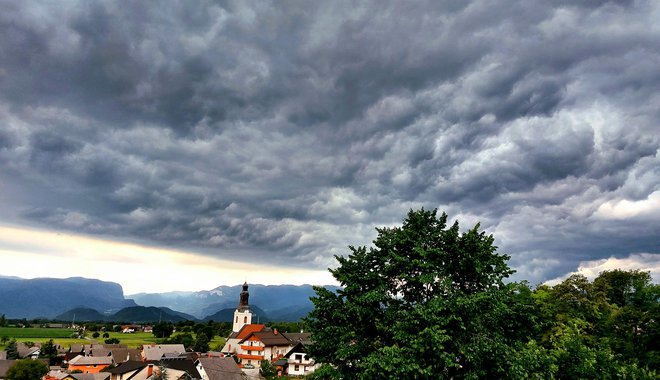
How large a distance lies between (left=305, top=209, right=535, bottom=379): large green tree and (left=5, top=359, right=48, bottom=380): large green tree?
8376 cm

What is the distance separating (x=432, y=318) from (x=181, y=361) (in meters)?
75.5

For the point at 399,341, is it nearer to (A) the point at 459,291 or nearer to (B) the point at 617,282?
(A) the point at 459,291

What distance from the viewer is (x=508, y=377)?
20469 millimetres

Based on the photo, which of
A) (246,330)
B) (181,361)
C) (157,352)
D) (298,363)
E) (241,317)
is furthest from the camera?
(241,317)

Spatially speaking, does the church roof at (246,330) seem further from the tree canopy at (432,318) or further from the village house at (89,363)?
the tree canopy at (432,318)

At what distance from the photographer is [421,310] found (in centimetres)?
2072

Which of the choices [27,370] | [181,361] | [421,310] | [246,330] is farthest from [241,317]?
[421,310]

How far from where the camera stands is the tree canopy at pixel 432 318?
20406 mm

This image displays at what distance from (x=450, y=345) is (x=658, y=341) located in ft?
87.2

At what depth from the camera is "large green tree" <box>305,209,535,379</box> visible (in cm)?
2038

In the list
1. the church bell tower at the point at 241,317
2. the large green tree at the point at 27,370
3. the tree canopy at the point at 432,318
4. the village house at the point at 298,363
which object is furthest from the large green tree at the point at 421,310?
the church bell tower at the point at 241,317

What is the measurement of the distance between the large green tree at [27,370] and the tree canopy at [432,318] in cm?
8338

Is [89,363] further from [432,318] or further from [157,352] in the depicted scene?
[432,318]

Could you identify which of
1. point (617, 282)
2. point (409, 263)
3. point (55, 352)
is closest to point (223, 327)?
point (55, 352)
